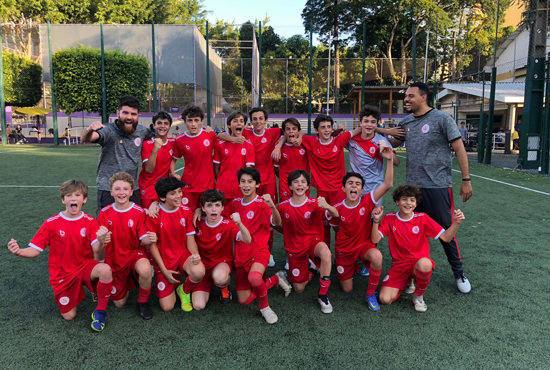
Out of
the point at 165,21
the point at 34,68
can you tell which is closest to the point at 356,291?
the point at 34,68

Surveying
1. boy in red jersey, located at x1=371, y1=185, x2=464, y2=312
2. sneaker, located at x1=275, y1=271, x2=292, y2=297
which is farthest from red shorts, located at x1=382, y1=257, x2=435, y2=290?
sneaker, located at x1=275, y1=271, x2=292, y2=297

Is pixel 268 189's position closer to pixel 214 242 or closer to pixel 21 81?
pixel 214 242

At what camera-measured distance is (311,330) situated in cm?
320

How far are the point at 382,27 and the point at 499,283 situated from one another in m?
37.6

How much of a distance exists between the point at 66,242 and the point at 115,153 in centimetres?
125

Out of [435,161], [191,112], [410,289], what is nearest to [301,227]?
[410,289]

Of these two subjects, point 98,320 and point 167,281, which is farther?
point 167,281

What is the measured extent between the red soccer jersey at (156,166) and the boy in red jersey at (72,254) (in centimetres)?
128

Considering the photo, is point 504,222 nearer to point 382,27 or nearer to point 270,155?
point 270,155

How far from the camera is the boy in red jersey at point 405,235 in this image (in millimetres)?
3721

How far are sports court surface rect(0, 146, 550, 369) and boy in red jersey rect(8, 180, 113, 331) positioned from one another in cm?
22

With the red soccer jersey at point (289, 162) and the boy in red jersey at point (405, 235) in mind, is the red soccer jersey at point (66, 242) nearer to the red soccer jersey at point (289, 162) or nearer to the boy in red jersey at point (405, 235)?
the red soccer jersey at point (289, 162)

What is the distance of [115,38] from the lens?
2916 centimetres

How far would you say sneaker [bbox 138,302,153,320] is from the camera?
3.42 m
